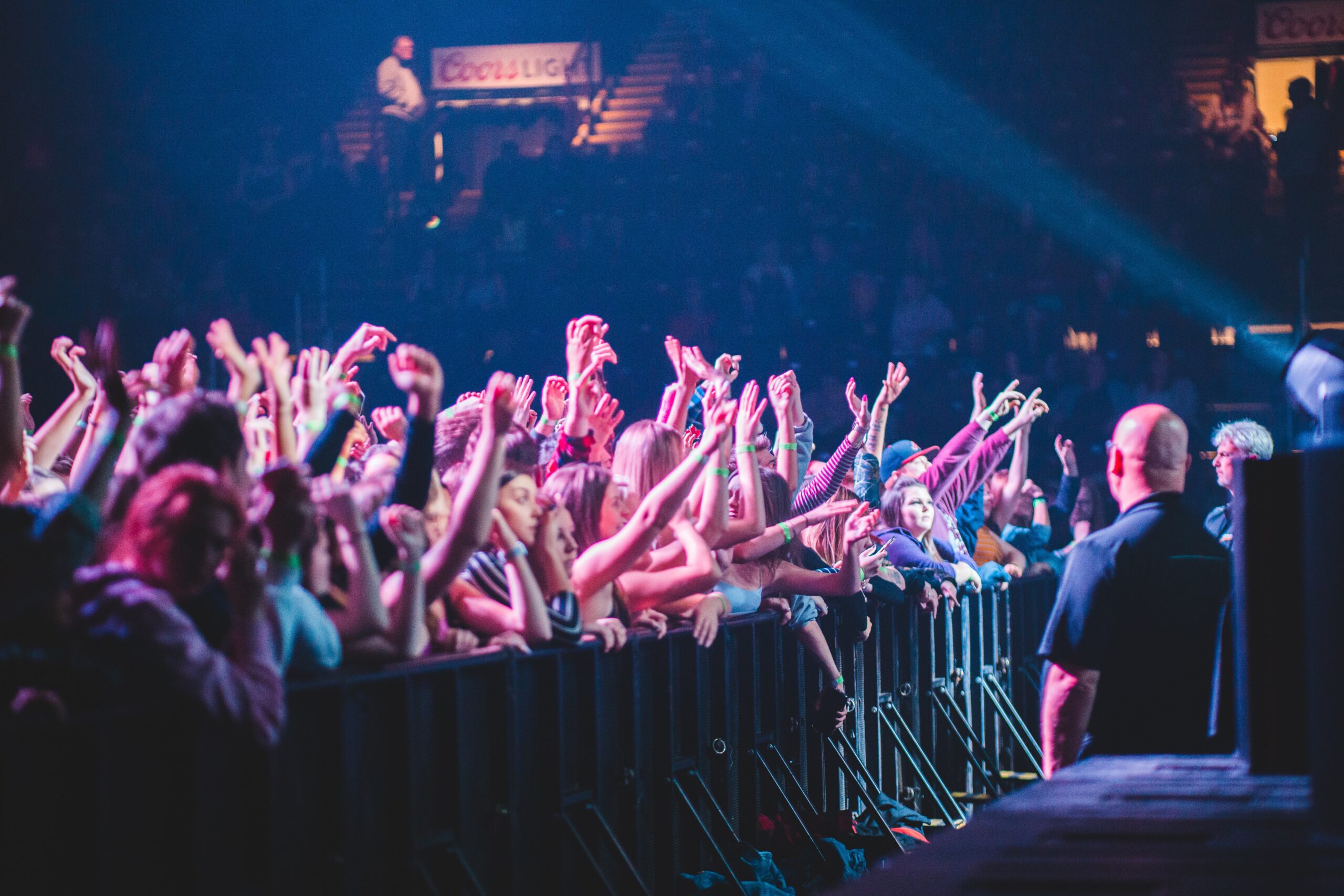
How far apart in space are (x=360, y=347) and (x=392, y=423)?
2.13 ft

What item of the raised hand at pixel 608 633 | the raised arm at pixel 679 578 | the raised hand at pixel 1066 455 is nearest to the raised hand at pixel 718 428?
the raised arm at pixel 679 578

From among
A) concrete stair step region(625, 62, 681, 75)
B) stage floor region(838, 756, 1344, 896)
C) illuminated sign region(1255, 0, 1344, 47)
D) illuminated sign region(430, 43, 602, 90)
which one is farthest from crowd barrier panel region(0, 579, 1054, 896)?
illuminated sign region(1255, 0, 1344, 47)

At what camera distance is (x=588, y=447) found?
6977 millimetres

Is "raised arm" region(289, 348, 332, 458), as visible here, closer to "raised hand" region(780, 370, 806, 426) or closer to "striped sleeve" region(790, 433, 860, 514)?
"raised hand" region(780, 370, 806, 426)

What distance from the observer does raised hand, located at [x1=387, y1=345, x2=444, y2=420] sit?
13.8 ft

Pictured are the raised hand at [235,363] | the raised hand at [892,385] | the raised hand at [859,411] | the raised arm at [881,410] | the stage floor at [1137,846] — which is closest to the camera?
the stage floor at [1137,846]

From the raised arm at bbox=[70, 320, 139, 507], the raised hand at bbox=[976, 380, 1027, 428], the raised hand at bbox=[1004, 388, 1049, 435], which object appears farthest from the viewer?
the raised hand at bbox=[1004, 388, 1049, 435]

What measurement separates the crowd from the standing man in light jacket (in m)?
8.58

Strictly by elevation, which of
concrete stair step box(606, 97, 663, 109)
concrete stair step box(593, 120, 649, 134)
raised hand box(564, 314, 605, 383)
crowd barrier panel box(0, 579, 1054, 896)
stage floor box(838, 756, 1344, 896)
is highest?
concrete stair step box(606, 97, 663, 109)

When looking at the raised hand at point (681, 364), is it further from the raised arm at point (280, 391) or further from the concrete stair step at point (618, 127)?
the concrete stair step at point (618, 127)

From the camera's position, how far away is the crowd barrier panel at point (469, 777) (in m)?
3.34

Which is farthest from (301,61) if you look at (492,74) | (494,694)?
(494,694)

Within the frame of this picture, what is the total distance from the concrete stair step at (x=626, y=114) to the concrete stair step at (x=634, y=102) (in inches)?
1.2

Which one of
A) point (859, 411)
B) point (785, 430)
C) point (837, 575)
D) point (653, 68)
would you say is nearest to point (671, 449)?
point (837, 575)
